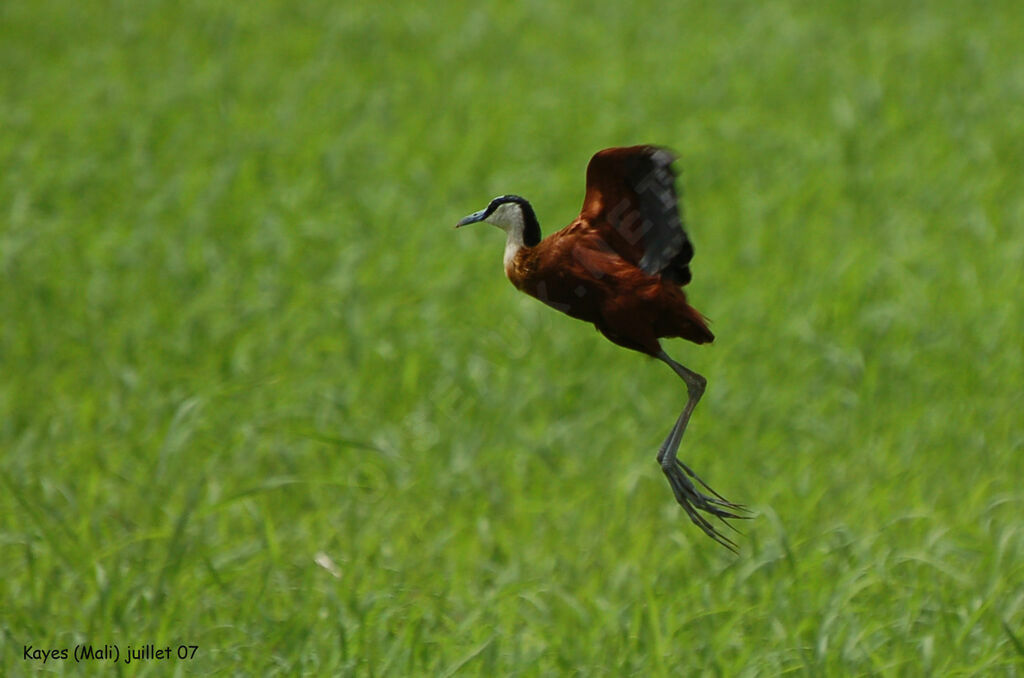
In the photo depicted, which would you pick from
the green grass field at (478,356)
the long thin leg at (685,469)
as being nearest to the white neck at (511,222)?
the long thin leg at (685,469)

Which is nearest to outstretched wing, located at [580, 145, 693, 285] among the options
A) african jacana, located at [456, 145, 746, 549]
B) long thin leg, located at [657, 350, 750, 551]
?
african jacana, located at [456, 145, 746, 549]

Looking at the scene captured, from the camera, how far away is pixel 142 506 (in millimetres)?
5441

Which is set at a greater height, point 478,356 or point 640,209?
point 640,209

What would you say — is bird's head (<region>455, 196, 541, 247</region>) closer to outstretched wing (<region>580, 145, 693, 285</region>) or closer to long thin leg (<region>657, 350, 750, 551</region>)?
outstretched wing (<region>580, 145, 693, 285</region>)

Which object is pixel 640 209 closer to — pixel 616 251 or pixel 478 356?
pixel 616 251

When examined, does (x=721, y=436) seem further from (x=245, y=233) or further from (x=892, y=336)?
(x=245, y=233)

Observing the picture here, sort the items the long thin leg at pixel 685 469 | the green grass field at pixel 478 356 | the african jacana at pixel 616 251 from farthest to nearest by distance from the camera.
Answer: the green grass field at pixel 478 356
the long thin leg at pixel 685 469
the african jacana at pixel 616 251

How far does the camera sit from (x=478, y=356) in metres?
6.94

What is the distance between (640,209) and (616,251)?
0.19 feet

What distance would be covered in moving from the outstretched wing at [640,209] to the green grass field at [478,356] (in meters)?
2.60

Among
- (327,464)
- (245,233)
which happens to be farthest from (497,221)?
(245,233)

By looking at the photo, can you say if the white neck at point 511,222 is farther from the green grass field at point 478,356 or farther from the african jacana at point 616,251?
the green grass field at point 478,356

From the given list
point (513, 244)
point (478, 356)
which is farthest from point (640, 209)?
point (478, 356)

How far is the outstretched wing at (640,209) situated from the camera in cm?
163
